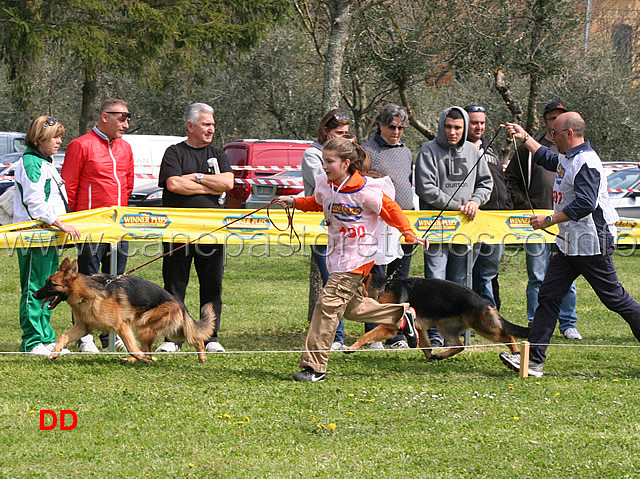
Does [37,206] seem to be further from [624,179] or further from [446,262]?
[624,179]

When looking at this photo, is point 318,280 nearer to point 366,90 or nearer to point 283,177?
point 283,177

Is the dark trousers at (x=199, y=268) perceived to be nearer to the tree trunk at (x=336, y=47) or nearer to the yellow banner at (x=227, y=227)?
the yellow banner at (x=227, y=227)

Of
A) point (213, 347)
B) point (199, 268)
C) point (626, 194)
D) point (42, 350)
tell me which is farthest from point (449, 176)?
point (626, 194)

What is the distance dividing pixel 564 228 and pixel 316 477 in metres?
3.14

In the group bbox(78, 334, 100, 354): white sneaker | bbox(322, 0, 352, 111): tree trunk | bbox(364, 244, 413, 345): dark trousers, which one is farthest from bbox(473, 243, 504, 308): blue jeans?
bbox(78, 334, 100, 354): white sneaker

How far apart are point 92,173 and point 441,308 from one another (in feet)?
10.1

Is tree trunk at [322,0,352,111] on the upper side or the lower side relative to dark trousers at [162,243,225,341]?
upper

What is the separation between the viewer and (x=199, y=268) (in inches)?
293

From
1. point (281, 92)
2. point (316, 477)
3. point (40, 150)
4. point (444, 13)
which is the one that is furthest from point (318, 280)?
point (281, 92)

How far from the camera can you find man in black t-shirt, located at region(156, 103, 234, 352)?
7180mm

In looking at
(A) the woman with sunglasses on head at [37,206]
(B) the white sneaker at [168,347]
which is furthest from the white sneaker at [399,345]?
(A) the woman with sunglasses on head at [37,206]

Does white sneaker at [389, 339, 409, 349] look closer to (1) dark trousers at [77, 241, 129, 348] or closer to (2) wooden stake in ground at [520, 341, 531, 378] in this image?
(2) wooden stake in ground at [520, 341, 531, 378]

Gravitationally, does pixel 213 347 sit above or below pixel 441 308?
below

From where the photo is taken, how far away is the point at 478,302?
6.90 metres
